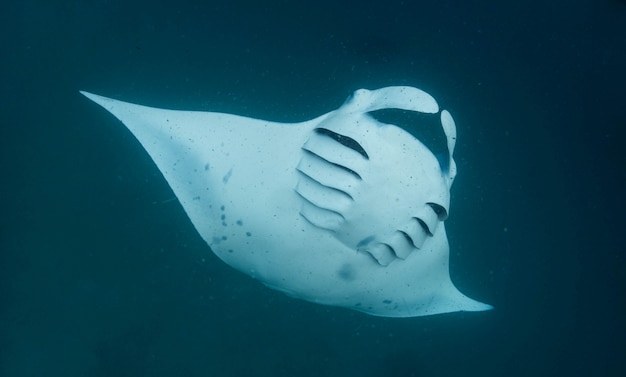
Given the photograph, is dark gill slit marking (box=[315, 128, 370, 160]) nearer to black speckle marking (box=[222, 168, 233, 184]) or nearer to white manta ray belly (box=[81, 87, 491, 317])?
white manta ray belly (box=[81, 87, 491, 317])

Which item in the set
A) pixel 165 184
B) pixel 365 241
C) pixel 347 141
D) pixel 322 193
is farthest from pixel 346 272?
pixel 165 184

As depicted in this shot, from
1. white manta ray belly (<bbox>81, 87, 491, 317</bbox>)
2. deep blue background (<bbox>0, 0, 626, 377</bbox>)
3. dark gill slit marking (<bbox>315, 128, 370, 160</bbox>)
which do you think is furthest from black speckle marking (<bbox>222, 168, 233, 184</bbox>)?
deep blue background (<bbox>0, 0, 626, 377</bbox>)

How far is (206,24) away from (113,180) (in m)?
1.65

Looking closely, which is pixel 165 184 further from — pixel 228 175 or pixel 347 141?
pixel 347 141

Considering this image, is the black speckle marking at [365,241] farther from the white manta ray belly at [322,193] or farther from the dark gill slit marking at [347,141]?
the dark gill slit marking at [347,141]

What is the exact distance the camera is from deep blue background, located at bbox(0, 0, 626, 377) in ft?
13.7

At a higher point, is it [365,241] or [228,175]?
[228,175]

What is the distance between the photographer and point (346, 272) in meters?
2.28

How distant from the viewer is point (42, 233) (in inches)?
165

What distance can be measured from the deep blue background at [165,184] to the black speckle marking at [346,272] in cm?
216

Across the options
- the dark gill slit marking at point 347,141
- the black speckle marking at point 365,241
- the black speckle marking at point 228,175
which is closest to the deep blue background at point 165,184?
the black speckle marking at point 228,175

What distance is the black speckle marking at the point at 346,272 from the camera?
7.39ft

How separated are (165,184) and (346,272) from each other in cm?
240

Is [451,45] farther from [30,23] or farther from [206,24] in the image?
[30,23]
